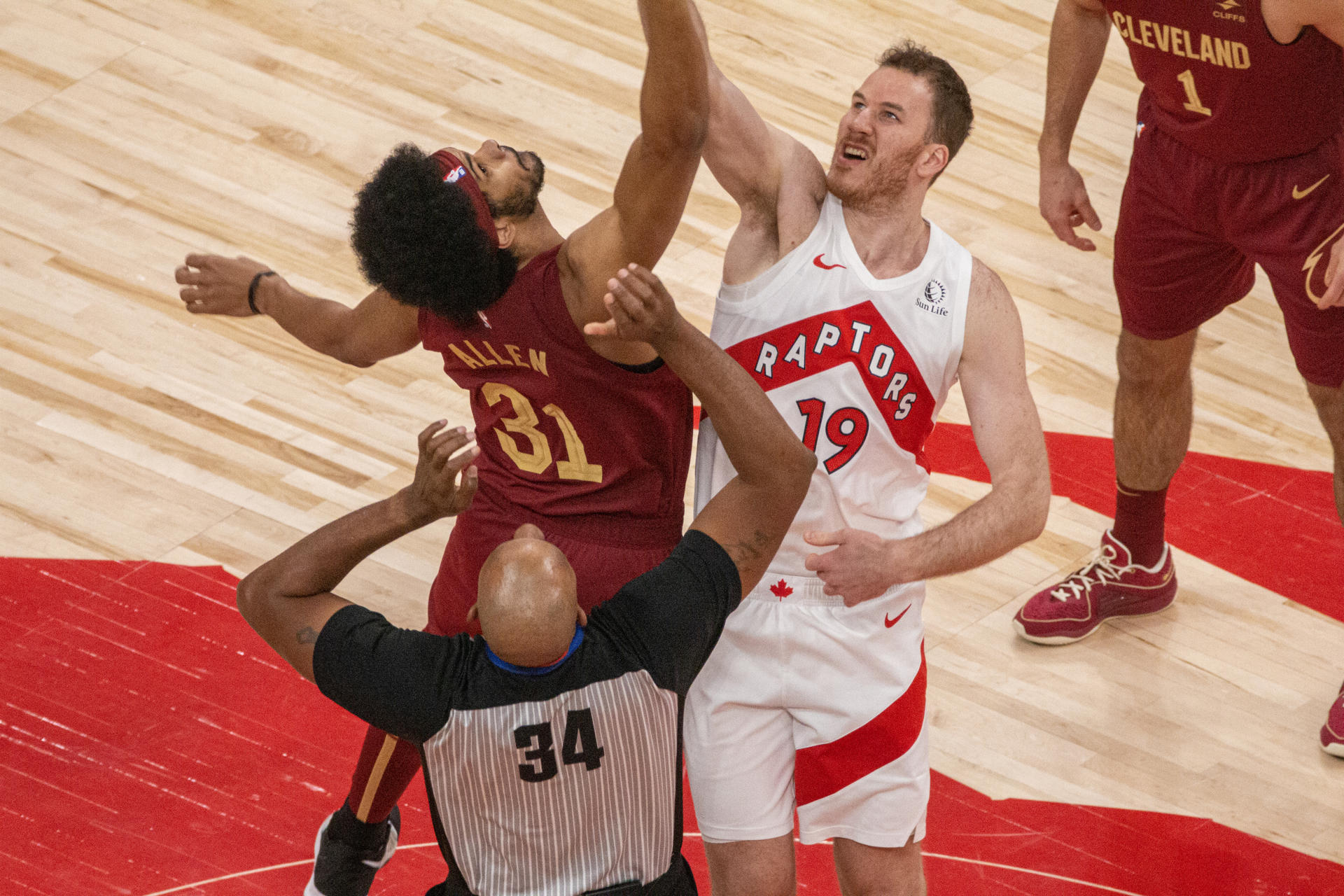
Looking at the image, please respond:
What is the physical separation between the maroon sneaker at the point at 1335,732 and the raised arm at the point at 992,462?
4.76ft

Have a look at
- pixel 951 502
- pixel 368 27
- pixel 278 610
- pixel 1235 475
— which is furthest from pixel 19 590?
pixel 1235 475

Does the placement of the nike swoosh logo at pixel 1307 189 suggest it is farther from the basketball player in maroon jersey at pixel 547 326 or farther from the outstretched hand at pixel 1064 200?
the basketball player in maroon jersey at pixel 547 326

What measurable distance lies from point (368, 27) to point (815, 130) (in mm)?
1726

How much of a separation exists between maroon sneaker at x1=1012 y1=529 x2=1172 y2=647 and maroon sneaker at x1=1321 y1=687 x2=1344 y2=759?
56 cm

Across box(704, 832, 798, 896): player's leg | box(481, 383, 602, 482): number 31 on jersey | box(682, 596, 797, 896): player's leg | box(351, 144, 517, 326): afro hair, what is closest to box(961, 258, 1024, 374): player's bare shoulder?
box(682, 596, 797, 896): player's leg

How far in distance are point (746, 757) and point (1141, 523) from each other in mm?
1741

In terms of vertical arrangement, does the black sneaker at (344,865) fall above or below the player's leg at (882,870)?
below

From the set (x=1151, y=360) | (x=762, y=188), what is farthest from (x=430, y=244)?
(x=1151, y=360)

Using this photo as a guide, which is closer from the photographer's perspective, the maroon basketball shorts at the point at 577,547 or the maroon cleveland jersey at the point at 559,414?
the maroon cleveland jersey at the point at 559,414

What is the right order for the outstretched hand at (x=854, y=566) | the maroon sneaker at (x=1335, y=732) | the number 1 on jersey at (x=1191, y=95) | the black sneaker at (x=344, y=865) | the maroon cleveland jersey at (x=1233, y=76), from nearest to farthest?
the outstretched hand at (x=854, y=566), the black sneaker at (x=344, y=865), the maroon cleveland jersey at (x=1233, y=76), the number 1 on jersey at (x=1191, y=95), the maroon sneaker at (x=1335, y=732)

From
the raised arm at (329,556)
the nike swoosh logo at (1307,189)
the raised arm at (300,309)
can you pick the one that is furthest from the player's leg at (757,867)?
the nike swoosh logo at (1307,189)

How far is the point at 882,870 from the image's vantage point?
11.6 feet

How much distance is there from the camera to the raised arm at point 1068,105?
175 inches

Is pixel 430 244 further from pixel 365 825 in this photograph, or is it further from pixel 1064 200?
pixel 1064 200
